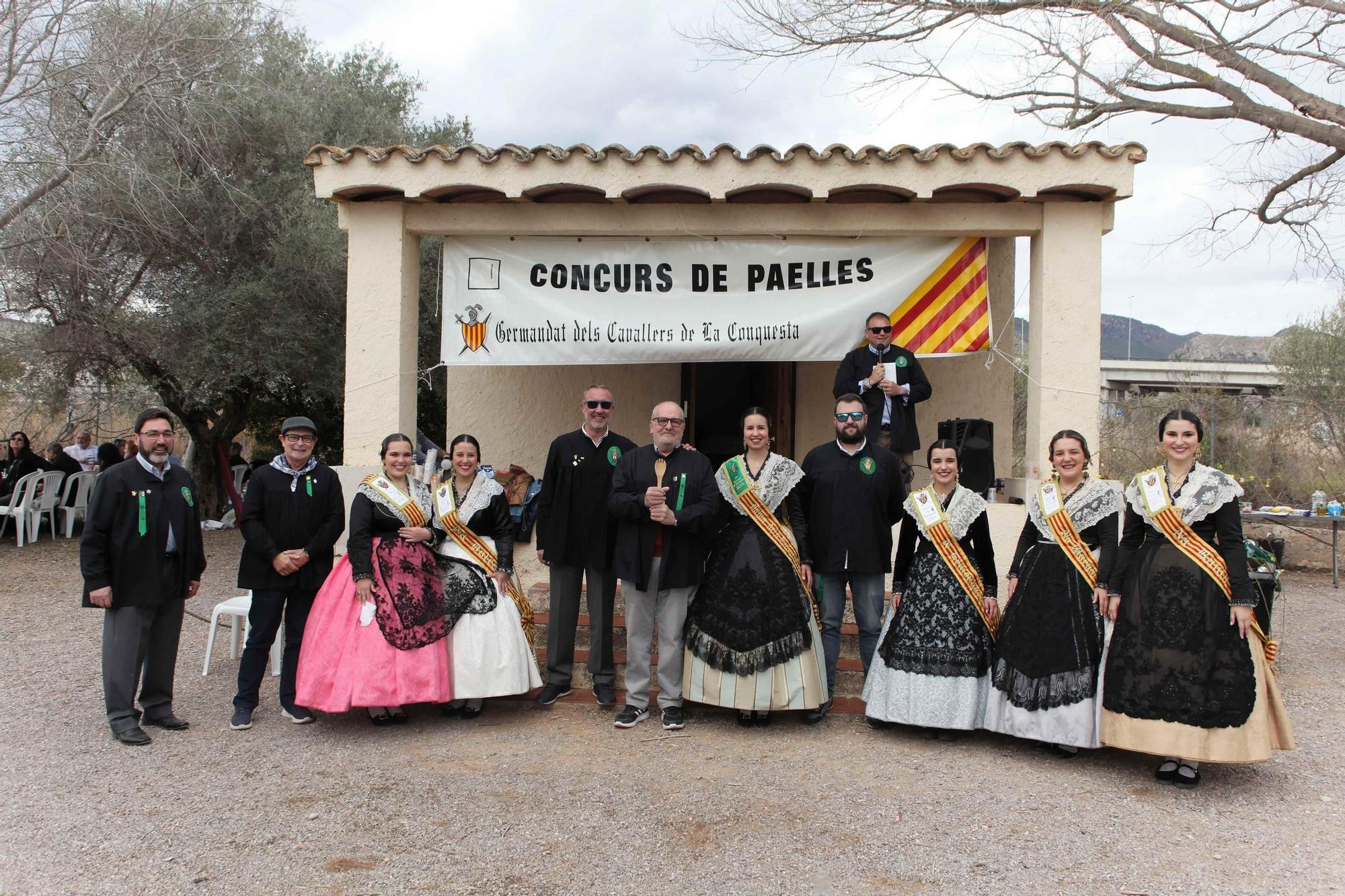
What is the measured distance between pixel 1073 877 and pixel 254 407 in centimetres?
1543

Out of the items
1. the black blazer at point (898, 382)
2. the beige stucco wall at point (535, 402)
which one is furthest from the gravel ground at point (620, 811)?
the beige stucco wall at point (535, 402)

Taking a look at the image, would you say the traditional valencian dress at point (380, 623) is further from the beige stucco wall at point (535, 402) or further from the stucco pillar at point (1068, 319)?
the stucco pillar at point (1068, 319)

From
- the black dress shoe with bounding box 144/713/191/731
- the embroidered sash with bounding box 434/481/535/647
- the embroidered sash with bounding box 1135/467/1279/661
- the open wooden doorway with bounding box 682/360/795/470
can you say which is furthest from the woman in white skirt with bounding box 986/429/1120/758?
the open wooden doorway with bounding box 682/360/795/470

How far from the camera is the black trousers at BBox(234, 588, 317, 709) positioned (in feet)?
16.6

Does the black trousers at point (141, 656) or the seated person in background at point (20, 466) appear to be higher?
the seated person in background at point (20, 466)

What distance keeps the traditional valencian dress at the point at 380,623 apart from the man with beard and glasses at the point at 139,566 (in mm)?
703

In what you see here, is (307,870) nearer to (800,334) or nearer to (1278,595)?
(800,334)

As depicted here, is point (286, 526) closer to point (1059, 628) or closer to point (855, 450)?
point (855, 450)

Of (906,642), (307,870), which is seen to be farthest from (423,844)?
(906,642)

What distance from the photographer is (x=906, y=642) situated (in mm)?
4824

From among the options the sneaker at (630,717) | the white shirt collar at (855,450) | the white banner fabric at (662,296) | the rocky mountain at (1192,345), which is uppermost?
the rocky mountain at (1192,345)

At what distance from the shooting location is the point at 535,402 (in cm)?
871

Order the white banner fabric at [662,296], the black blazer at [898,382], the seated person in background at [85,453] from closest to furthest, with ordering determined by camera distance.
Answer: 1. the black blazer at [898,382]
2. the white banner fabric at [662,296]
3. the seated person in background at [85,453]

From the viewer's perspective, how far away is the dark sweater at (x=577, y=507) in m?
5.36
